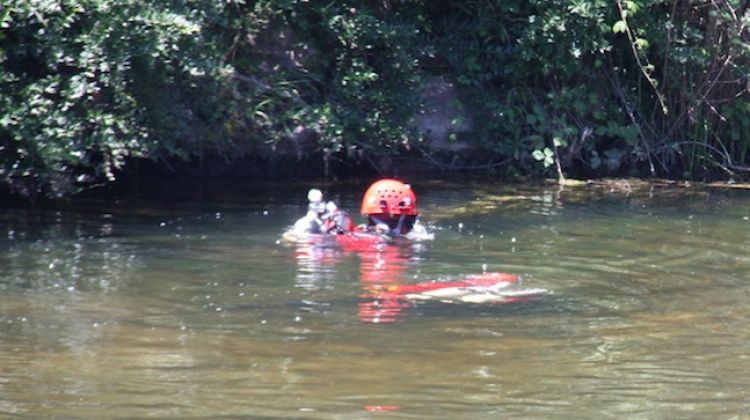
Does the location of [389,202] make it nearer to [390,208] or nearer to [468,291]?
[390,208]

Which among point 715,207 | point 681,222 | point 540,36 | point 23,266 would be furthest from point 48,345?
point 540,36

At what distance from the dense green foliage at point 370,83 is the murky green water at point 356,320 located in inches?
41.4

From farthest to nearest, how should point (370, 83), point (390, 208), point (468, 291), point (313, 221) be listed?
point (370, 83) → point (390, 208) → point (313, 221) → point (468, 291)

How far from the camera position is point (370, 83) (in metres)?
16.8

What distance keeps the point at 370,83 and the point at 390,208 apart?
4775 mm

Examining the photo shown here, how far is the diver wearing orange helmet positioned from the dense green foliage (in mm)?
2621

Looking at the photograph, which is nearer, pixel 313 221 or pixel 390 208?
pixel 313 221

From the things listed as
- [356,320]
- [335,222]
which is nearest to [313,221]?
[335,222]

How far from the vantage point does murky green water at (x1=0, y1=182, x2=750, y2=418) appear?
7020mm

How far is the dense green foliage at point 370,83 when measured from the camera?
12.9m

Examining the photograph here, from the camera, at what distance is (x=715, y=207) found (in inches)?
602

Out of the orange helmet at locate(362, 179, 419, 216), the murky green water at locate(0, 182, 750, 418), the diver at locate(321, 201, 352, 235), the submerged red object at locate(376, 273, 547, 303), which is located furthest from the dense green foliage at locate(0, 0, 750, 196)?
the submerged red object at locate(376, 273, 547, 303)

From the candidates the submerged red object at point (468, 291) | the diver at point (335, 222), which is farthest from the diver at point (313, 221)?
the submerged red object at point (468, 291)

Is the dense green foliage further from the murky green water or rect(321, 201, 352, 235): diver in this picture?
rect(321, 201, 352, 235): diver
